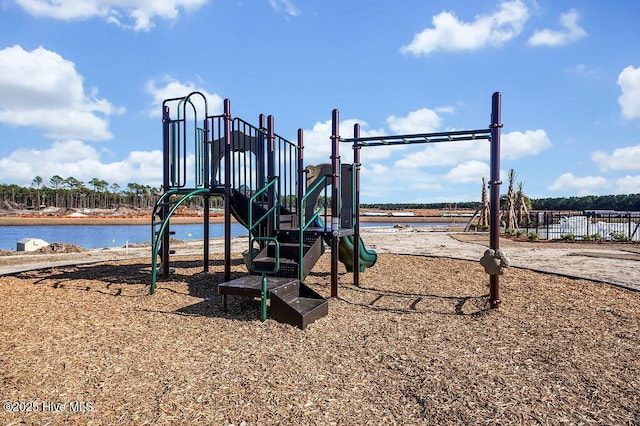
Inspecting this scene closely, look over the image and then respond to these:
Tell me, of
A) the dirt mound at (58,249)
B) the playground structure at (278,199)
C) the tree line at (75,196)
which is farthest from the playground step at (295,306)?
the tree line at (75,196)

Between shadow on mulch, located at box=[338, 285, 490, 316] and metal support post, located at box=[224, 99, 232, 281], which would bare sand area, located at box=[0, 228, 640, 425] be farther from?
metal support post, located at box=[224, 99, 232, 281]

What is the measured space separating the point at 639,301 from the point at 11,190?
15807 centimetres

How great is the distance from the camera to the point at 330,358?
3980 mm

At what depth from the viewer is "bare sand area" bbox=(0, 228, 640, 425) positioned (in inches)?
117

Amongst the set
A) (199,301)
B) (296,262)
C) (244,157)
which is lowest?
(199,301)

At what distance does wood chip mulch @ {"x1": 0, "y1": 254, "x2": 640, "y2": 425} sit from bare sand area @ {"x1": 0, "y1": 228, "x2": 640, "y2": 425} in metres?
0.02

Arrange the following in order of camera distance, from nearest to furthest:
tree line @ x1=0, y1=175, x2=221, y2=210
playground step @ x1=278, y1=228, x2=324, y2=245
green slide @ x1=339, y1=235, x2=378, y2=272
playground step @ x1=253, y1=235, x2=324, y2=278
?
playground step @ x1=253, y1=235, x2=324, y2=278 < playground step @ x1=278, y1=228, x2=324, y2=245 < green slide @ x1=339, y1=235, x2=378, y2=272 < tree line @ x1=0, y1=175, x2=221, y2=210

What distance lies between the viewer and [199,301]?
636 cm

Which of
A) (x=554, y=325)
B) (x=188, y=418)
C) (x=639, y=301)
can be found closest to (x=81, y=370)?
(x=188, y=418)

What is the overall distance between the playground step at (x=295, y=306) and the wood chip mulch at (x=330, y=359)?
11cm

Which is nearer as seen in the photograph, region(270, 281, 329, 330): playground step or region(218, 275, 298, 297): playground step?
region(270, 281, 329, 330): playground step

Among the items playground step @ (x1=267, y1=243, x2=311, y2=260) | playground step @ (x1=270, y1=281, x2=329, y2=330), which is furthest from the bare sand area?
playground step @ (x1=267, y1=243, x2=311, y2=260)

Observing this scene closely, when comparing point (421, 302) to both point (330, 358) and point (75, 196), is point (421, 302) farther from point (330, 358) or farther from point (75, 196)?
point (75, 196)

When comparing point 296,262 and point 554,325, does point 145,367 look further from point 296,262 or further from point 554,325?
point 554,325
